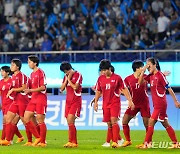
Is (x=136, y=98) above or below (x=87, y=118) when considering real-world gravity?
above

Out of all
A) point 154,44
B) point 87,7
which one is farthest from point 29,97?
point 87,7

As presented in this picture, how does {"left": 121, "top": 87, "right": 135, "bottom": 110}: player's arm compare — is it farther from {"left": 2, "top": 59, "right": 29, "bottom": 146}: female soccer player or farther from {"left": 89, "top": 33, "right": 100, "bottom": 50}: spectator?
{"left": 89, "top": 33, "right": 100, "bottom": 50}: spectator

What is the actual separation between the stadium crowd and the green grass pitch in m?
6.57

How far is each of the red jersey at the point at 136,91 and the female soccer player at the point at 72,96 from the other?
1365 millimetres

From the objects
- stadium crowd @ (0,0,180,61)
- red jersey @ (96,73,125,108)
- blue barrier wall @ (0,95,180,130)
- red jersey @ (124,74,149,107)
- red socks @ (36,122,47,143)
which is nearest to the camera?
red jersey @ (96,73,125,108)

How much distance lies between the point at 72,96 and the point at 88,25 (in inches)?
518

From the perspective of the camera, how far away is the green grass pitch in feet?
60.9

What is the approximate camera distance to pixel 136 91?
20828 millimetres

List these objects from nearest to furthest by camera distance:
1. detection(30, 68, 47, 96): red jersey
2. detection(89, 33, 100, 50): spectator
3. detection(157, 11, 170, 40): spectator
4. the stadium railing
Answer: detection(30, 68, 47, 96): red jersey → the stadium railing → detection(89, 33, 100, 50): spectator → detection(157, 11, 170, 40): spectator

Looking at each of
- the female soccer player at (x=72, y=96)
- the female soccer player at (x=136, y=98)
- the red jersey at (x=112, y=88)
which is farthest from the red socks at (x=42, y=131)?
the female soccer player at (x=136, y=98)

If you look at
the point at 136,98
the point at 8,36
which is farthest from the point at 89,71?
the point at 136,98

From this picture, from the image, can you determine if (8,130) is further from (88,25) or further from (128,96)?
(88,25)

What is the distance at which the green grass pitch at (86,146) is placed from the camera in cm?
1856

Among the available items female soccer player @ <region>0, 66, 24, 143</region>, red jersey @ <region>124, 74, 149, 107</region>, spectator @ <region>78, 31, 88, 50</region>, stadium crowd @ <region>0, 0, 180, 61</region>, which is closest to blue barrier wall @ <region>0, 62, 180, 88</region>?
stadium crowd @ <region>0, 0, 180, 61</region>
